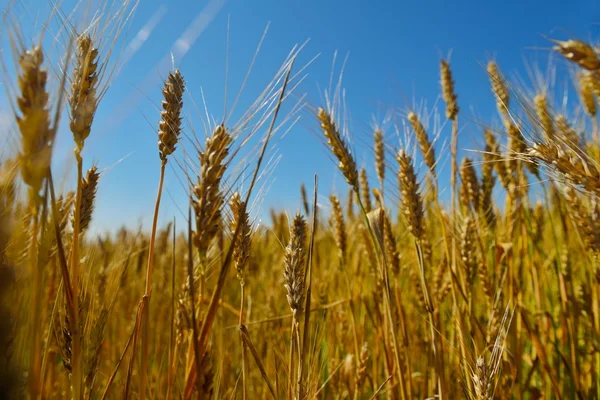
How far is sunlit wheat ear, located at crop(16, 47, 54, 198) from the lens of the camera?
716 mm

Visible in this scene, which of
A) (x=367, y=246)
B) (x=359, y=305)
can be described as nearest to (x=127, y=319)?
(x=359, y=305)

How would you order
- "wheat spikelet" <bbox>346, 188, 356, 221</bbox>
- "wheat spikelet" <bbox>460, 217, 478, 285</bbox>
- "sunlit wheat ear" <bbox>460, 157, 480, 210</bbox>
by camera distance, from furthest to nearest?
"wheat spikelet" <bbox>346, 188, 356, 221</bbox>, "sunlit wheat ear" <bbox>460, 157, 480, 210</bbox>, "wheat spikelet" <bbox>460, 217, 478, 285</bbox>

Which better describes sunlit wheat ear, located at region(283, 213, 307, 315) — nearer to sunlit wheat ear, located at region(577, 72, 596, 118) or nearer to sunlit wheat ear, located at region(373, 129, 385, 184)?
sunlit wheat ear, located at region(373, 129, 385, 184)

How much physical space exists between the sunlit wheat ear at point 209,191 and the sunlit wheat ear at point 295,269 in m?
0.29

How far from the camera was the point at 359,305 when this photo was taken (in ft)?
9.00

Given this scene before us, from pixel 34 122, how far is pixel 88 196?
46 centimetres

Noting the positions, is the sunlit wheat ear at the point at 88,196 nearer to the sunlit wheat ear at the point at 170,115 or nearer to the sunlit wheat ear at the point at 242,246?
the sunlit wheat ear at the point at 170,115

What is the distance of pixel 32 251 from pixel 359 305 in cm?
227

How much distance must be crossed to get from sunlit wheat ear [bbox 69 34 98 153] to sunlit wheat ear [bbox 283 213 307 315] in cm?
54

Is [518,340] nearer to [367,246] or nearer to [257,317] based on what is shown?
[367,246]

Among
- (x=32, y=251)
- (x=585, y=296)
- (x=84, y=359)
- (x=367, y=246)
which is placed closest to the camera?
(x=32, y=251)

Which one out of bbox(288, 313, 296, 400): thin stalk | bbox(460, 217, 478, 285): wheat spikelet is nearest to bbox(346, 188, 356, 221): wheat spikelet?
bbox(460, 217, 478, 285): wheat spikelet

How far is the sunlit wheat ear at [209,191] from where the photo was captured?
0.80 m

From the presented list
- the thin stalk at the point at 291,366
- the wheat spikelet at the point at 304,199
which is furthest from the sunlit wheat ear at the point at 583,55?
the wheat spikelet at the point at 304,199
